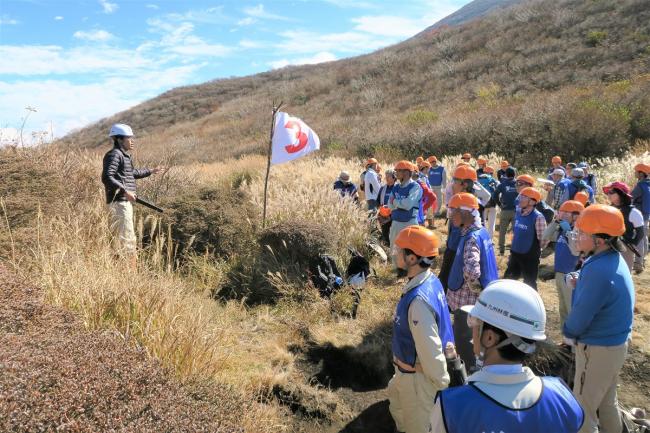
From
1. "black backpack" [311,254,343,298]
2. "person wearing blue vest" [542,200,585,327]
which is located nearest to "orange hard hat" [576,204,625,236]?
"person wearing blue vest" [542,200,585,327]

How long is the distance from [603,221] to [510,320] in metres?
1.78

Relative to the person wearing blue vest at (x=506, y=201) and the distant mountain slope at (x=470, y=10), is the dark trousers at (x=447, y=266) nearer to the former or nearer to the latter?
the person wearing blue vest at (x=506, y=201)

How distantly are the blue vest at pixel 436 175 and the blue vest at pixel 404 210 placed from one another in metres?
5.38

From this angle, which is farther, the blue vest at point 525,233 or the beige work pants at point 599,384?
the blue vest at point 525,233

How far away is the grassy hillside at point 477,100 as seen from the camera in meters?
19.2

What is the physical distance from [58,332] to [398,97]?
111ft

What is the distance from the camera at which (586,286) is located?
3.06 m

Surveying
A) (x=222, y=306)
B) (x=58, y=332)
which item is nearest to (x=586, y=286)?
(x=58, y=332)

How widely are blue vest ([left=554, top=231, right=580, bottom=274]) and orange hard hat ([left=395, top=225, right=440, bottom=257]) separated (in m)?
2.90

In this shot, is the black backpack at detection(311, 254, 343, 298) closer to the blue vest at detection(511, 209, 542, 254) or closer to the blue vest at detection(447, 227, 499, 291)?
the blue vest at detection(447, 227, 499, 291)

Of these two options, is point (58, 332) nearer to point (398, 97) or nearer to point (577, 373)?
point (577, 373)

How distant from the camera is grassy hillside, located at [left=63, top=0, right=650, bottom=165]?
19.2 meters

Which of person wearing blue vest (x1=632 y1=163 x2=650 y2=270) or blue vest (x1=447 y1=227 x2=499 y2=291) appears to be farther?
person wearing blue vest (x1=632 y1=163 x2=650 y2=270)

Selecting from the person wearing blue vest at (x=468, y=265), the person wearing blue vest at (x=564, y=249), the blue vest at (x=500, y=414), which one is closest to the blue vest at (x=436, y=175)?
the person wearing blue vest at (x=564, y=249)
